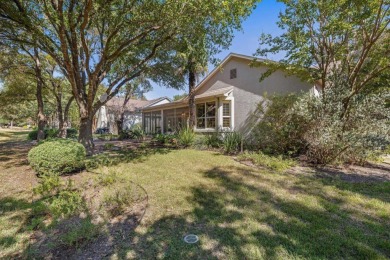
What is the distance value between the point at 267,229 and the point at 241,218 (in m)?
0.52

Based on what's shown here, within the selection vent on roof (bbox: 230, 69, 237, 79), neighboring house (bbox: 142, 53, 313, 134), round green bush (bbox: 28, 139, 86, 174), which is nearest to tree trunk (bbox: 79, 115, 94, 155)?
round green bush (bbox: 28, 139, 86, 174)

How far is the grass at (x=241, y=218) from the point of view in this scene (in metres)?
3.00

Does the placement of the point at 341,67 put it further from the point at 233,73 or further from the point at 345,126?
the point at 233,73

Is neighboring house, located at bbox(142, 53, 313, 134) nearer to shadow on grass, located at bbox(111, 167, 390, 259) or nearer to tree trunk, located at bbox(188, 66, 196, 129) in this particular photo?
tree trunk, located at bbox(188, 66, 196, 129)

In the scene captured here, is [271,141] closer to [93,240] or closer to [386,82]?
[386,82]

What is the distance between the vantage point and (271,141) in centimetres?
945

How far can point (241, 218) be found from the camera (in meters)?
3.89

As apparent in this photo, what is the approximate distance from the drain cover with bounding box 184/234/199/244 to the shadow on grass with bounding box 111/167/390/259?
82 mm

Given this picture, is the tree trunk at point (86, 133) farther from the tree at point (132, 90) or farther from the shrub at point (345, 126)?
the tree at point (132, 90)

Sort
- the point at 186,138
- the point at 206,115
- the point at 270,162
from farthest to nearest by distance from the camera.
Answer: the point at 206,115 → the point at 186,138 → the point at 270,162

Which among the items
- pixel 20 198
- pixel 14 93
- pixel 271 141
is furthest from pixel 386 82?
pixel 14 93

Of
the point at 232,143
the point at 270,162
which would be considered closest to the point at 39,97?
the point at 232,143

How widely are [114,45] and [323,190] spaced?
932 centimetres

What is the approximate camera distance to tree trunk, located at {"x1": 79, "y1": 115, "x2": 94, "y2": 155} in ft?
30.5
